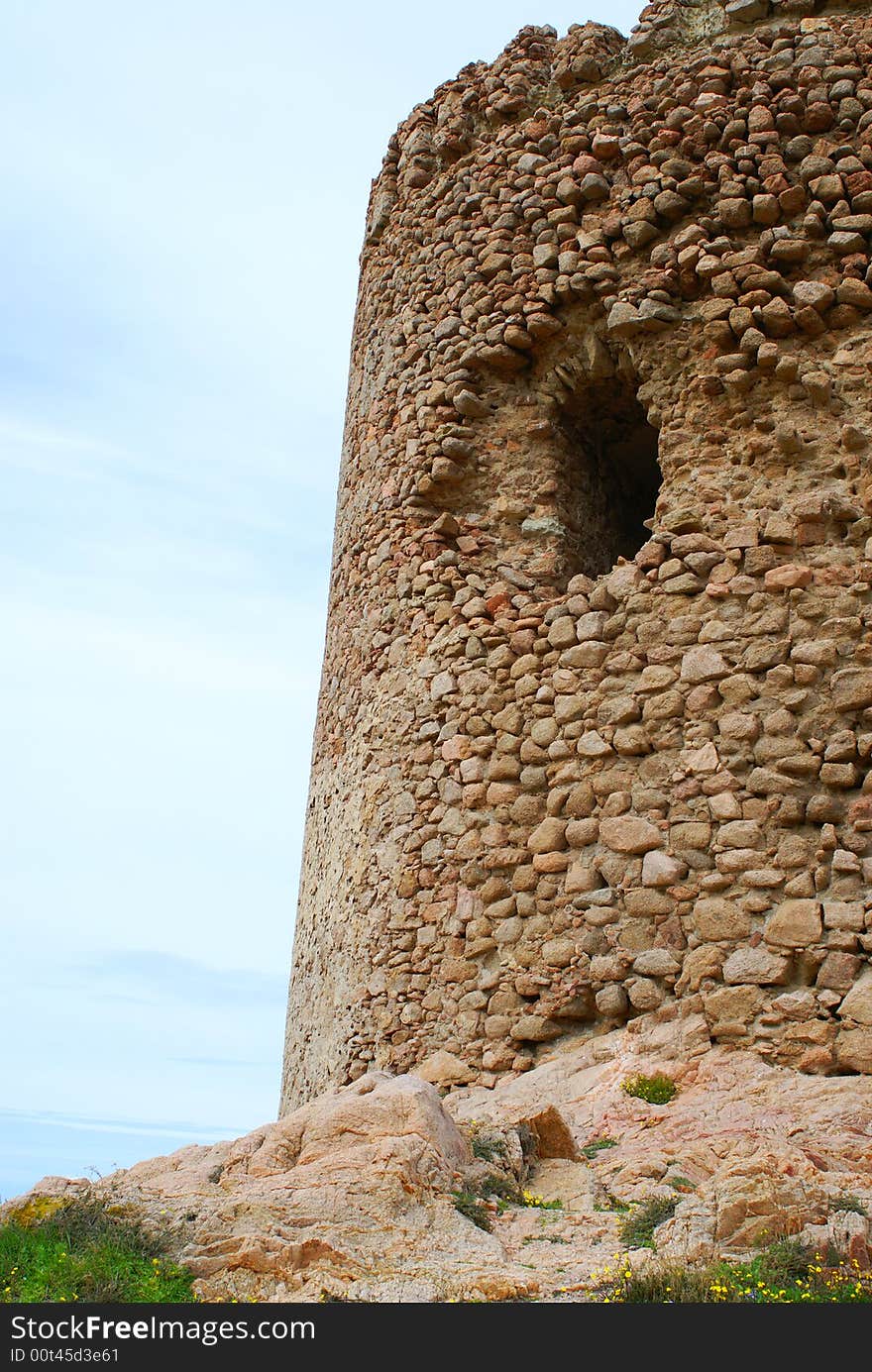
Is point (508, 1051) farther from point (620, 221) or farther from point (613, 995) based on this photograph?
point (620, 221)

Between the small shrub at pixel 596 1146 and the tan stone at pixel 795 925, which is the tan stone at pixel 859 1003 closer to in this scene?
the tan stone at pixel 795 925

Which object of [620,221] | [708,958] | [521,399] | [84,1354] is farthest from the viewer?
[521,399]

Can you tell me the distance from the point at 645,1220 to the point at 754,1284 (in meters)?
0.74

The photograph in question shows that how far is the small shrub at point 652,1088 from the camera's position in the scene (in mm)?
5509

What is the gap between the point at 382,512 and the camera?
8.22m

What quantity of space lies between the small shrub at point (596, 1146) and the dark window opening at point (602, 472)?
3.43 m

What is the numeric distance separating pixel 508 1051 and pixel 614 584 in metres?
2.46

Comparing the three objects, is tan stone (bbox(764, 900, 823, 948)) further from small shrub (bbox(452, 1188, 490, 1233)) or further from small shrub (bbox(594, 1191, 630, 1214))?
small shrub (bbox(452, 1188, 490, 1233))

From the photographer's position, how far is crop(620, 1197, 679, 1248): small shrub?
162 inches

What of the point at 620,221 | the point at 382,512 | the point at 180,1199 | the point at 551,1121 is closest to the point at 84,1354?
the point at 180,1199

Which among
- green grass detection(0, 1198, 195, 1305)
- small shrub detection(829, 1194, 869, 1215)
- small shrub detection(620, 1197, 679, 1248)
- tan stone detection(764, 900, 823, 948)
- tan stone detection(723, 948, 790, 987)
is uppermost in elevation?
tan stone detection(764, 900, 823, 948)

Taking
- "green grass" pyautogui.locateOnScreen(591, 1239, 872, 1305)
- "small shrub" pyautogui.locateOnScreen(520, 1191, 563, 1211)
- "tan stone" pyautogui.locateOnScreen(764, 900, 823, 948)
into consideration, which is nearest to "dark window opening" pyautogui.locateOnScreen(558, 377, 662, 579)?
"tan stone" pyautogui.locateOnScreen(764, 900, 823, 948)

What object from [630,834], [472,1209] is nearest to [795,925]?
[630,834]

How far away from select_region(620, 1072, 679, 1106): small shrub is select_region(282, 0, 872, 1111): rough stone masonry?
36 cm
